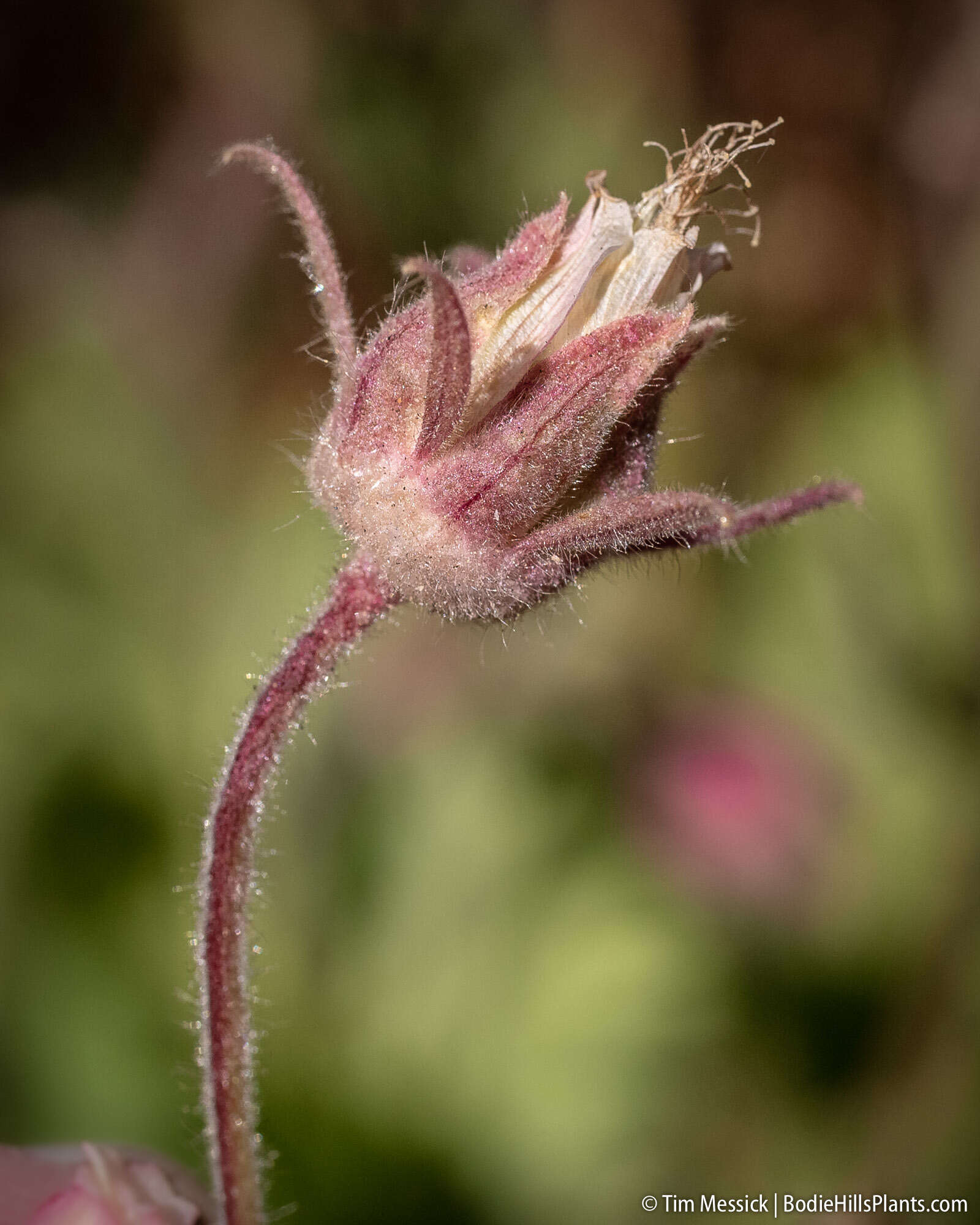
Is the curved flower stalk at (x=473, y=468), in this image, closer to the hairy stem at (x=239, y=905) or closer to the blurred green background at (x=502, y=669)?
the hairy stem at (x=239, y=905)

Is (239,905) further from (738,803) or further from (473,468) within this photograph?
(738,803)

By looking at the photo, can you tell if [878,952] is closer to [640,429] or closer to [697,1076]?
[697,1076]

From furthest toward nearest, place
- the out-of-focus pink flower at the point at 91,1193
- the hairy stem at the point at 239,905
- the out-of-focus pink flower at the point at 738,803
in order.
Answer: the out-of-focus pink flower at the point at 738,803
the out-of-focus pink flower at the point at 91,1193
the hairy stem at the point at 239,905

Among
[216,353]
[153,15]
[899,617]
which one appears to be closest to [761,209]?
[899,617]

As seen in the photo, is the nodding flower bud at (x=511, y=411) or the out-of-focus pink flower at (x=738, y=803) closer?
the nodding flower bud at (x=511, y=411)

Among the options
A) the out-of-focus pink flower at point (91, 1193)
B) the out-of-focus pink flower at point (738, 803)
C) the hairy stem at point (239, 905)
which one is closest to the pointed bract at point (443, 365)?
the hairy stem at point (239, 905)

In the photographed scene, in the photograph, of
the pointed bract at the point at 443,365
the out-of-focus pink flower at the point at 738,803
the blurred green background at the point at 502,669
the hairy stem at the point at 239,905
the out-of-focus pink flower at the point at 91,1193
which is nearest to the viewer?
the pointed bract at the point at 443,365

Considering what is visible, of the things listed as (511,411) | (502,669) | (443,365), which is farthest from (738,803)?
(443,365)

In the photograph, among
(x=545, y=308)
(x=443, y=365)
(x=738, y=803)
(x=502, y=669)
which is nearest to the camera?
(x=443, y=365)
